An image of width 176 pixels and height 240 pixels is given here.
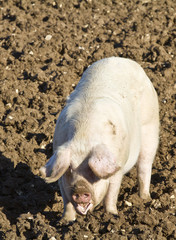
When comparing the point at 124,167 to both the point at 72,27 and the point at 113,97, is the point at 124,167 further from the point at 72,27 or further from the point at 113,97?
the point at 72,27

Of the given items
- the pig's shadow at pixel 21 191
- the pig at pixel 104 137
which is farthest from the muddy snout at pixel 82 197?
the pig's shadow at pixel 21 191

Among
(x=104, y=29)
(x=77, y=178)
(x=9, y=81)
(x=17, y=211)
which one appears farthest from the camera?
(x=104, y=29)

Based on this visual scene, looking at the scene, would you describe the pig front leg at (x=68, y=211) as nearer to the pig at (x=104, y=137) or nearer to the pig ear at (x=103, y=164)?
the pig at (x=104, y=137)

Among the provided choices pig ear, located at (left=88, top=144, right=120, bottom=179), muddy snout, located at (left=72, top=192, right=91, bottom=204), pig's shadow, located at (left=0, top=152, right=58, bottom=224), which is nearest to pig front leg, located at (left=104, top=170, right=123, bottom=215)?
muddy snout, located at (left=72, top=192, right=91, bottom=204)

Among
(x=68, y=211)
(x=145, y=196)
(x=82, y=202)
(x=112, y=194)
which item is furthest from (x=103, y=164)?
(x=145, y=196)

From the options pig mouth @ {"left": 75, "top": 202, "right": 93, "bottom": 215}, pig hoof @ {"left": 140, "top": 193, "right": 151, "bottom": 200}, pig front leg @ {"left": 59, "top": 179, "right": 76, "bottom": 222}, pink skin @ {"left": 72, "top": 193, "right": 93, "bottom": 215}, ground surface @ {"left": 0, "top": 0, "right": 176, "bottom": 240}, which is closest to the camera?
pink skin @ {"left": 72, "top": 193, "right": 93, "bottom": 215}

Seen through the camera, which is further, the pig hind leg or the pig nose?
the pig hind leg

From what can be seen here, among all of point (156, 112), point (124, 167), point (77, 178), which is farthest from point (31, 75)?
point (77, 178)

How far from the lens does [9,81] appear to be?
9.21 metres

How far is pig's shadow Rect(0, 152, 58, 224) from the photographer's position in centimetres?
663

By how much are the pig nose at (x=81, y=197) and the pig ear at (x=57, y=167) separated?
0.32 meters

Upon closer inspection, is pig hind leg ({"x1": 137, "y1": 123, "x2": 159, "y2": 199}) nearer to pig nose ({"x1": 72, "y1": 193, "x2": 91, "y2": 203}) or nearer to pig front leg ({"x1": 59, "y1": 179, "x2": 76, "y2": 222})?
pig front leg ({"x1": 59, "y1": 179, "x2": 76, "y2": 222})

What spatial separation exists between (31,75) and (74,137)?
4.13m

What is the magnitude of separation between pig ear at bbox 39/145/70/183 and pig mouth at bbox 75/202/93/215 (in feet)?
1.55
